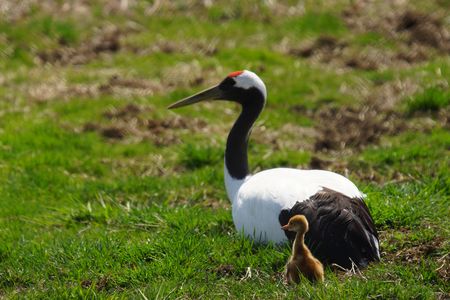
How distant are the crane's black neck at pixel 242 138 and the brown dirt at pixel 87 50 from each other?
5.57 meters

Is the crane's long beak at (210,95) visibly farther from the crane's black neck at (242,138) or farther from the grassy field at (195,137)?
the grassy field at (195,137)

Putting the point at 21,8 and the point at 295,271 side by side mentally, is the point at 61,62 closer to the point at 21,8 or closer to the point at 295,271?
the point at 21,8

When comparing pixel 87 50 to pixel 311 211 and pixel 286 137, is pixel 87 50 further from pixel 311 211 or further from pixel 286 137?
pixel 311 211

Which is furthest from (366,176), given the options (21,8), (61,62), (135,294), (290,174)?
(21,8)

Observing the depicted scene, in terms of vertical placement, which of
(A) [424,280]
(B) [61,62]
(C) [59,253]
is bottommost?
(B) [61,62]

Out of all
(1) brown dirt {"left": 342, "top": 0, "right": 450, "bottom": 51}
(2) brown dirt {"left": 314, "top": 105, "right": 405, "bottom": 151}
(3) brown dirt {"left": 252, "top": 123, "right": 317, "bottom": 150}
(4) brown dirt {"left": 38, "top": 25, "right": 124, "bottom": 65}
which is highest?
(1) brown dirt {"left": 342, "top": 0, "right": 450, "bottom": 51}

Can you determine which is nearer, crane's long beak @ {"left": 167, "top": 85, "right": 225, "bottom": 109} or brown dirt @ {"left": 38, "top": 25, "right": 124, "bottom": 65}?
crane's long beak @ {"left": 167, "top": 85, "right": 225, "bottom": 109}

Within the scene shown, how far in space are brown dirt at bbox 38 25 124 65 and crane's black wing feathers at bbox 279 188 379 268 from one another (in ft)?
24.1

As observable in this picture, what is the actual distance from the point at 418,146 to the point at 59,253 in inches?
166

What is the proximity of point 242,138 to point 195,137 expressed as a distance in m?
2.68

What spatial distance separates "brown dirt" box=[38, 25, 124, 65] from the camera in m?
13.1

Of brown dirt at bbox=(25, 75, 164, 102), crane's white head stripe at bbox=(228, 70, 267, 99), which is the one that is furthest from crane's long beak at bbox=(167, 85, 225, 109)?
brown dirt at bbox=(25, 75, 164, 102)

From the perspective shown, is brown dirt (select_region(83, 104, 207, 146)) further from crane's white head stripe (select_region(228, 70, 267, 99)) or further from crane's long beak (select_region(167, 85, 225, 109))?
crane's white head stripe (select_region(228, 70, 267, 99))

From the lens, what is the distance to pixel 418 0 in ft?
47.0
